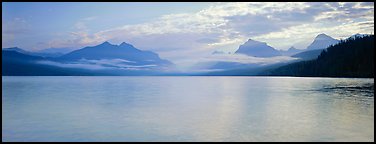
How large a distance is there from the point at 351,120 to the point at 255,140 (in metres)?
12.1

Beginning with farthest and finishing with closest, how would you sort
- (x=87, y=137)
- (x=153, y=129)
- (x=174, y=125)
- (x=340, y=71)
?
(x=340, y=71) → (x=174, y=125) → (x=153, y=129) → (x=87, y=137)

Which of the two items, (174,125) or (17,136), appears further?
(174,125)

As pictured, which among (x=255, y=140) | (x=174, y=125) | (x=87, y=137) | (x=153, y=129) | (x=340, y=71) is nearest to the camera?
(x=255, y=140)

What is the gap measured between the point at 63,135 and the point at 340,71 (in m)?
194

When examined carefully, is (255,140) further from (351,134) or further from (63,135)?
(63,135)

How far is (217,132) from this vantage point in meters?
23.1

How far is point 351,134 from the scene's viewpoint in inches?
863

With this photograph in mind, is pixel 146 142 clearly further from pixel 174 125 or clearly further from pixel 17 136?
pixel 17 136

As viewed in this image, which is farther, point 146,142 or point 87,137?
point 87,137

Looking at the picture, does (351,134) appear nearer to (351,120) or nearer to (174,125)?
(351,120)

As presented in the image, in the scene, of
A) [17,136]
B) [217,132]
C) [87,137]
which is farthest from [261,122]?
[17,136]

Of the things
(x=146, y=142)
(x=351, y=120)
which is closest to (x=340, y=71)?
(x=351, y=120)

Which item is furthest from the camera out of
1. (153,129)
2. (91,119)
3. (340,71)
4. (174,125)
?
(340,71)

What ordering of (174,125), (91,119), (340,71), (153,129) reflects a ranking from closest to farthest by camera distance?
(153,129) < (174,125) < (91,119) < (340,71)
